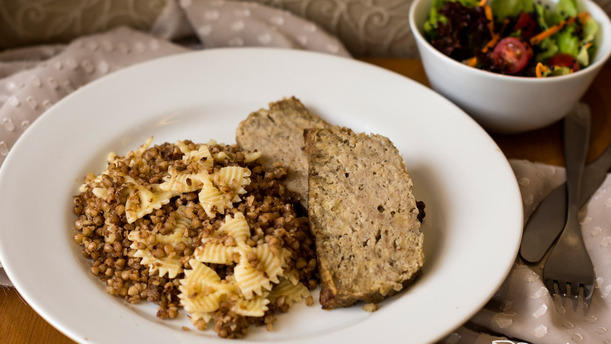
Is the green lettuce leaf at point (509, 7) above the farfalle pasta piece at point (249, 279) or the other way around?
above

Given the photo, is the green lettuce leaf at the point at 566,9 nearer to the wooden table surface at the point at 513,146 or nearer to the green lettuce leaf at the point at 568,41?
the green lettuce leaf at the point at 568,41

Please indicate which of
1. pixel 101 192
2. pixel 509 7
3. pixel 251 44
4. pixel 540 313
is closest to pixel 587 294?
pixel 540 313

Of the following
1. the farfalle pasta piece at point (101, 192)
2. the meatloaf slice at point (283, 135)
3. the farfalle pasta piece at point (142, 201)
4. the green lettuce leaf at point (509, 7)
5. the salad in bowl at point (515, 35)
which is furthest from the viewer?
the green lettuce leaf at point (509, 7)

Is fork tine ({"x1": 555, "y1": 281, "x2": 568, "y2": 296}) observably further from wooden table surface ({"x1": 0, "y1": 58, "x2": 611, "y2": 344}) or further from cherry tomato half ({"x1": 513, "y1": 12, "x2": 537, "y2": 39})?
cherry tomato half ({"x1": 513, "y1": 12, "x2": 537, "y2": 39})

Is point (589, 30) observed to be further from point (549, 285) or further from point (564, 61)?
point (549, 285)

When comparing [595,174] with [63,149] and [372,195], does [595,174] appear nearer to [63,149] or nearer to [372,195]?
[372,195]

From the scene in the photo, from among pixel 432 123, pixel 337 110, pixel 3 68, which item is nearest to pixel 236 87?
pixel 337 110

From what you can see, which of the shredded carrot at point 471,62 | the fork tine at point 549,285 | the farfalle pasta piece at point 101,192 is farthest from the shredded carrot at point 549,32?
A: the farfalle pasta piece at point 101,192
